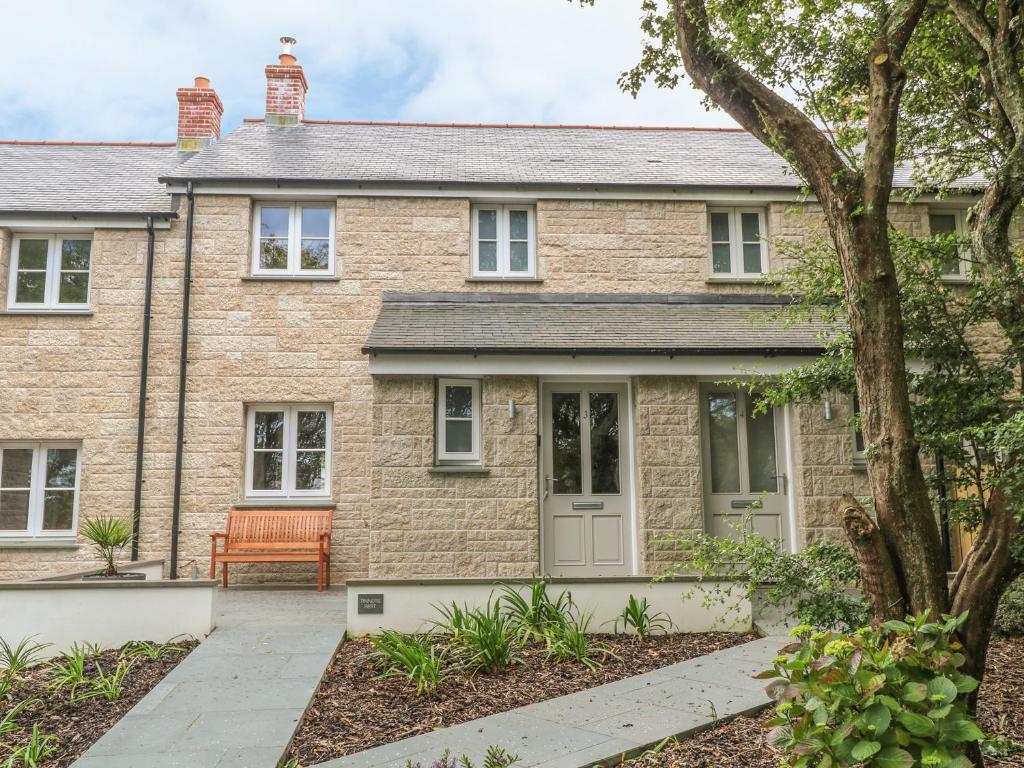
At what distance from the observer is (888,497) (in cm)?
455

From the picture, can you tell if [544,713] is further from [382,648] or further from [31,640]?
[31,640]

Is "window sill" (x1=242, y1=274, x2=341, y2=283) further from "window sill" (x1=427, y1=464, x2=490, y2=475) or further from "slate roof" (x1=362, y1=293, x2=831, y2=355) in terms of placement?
"window sill" (x1=427, y1=464, x2=490, y2=475)

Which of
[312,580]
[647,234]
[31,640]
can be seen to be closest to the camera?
[31,640]

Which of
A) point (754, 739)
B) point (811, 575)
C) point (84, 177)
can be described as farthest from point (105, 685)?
point (84, 177)

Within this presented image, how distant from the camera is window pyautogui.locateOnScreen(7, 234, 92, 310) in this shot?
12.4 metres

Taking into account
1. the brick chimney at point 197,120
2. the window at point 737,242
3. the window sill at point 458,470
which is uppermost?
the brick chimney at point 197,120

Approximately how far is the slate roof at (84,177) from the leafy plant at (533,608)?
27.1 ft

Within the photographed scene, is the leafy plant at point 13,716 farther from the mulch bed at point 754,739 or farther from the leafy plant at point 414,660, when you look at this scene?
the mulch bed at point 754,739

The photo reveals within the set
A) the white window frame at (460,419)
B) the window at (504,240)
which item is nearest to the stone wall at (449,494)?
the white window frame at (460,419)

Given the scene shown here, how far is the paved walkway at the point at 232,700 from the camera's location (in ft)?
16.3

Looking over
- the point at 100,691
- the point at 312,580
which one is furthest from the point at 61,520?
the point at 100,691

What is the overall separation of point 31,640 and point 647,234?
31.5 ft

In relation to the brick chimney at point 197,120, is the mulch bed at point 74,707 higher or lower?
lower

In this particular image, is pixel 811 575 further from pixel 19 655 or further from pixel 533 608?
pixel 19 655
